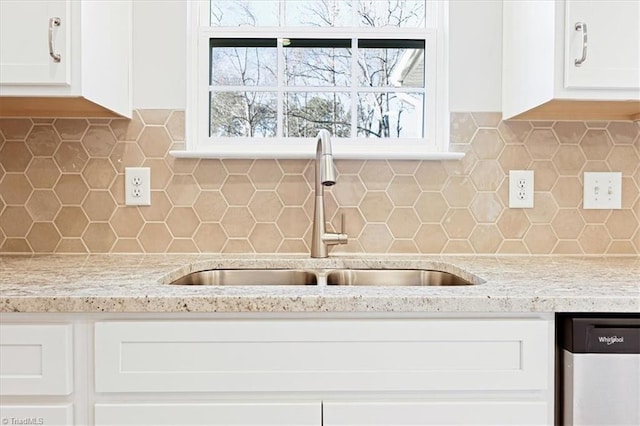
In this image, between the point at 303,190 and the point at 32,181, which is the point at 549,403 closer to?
the point at 303,190

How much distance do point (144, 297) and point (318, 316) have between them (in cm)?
35

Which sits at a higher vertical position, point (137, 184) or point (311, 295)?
point (137, 184)

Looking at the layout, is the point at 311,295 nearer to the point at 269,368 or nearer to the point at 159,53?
the point at 269,368

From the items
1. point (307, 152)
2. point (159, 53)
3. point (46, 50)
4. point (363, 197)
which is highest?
point (159, 53)

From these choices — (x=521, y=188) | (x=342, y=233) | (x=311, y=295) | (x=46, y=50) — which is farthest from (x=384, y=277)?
(x=46, y=50)

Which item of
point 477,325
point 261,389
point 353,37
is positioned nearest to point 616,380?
point 477,325

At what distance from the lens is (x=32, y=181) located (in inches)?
67.8

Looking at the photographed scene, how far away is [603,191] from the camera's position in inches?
68.8

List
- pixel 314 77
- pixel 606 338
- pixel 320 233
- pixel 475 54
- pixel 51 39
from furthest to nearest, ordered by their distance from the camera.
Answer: pixel 314 77 → pixel 475 54 → pixel 320 233 → pixel 51 39 → pixel 606 338

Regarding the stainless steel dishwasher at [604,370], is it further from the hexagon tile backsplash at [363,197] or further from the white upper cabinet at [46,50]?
the white upper cabinet at [46,50]

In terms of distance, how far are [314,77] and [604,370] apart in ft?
4.17

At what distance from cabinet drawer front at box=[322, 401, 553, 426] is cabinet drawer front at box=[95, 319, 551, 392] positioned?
4 cm

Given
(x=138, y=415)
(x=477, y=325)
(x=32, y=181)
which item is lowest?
(x=138, y=415)

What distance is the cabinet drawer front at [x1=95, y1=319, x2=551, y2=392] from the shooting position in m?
1.05
